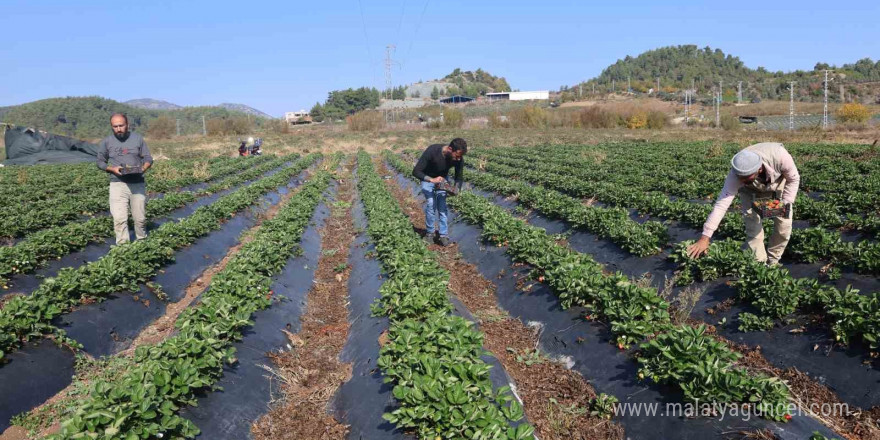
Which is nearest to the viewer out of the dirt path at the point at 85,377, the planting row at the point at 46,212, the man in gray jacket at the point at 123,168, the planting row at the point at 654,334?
the planting row at the point at 654,334

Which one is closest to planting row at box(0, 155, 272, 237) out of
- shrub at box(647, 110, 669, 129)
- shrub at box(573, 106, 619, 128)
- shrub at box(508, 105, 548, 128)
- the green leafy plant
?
the green leafy plant

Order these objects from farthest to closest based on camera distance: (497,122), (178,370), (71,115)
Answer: (71,115), (497,122), (178,370)

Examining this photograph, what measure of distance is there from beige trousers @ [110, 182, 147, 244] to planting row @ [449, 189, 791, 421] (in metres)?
7.16

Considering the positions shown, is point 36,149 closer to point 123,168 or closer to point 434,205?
point 123,168

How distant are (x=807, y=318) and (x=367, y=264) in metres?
6.94

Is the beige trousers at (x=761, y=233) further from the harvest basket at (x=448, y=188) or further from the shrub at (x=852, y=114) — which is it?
the shrub at (x=852, y=114)

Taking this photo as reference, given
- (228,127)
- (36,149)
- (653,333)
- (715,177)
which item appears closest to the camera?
(653,333)

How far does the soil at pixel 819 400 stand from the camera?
425cm

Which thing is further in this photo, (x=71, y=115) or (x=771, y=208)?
(x=71, y=115)

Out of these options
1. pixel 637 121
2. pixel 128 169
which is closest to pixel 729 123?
pixel 637 121

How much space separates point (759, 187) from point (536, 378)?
3.90 m

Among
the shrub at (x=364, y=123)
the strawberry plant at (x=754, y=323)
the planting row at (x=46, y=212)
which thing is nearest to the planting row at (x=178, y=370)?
the strawberry plant at (x=754, y=323)

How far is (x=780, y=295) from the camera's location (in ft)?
18.7

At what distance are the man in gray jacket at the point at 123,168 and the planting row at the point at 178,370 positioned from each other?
10.00 feet
